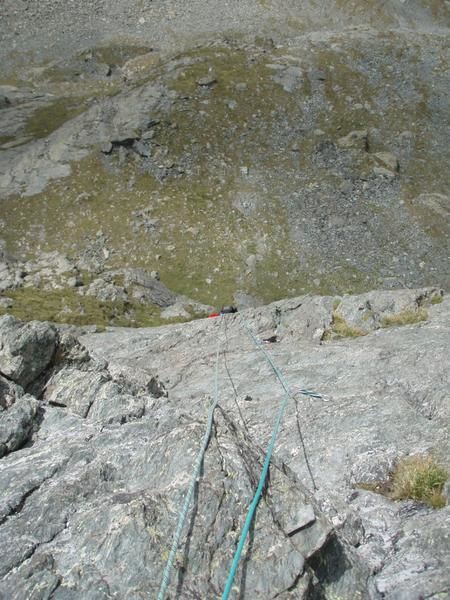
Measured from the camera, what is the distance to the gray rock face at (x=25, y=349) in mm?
14469

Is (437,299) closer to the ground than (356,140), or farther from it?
farther from it

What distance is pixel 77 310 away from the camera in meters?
36.8

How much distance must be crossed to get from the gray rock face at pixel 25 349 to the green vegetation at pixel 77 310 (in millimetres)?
18352

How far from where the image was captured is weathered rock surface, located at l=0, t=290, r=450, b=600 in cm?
675

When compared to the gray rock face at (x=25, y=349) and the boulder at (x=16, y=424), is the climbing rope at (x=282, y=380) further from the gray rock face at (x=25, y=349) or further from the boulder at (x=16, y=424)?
the boulder at (x=16, y=424)

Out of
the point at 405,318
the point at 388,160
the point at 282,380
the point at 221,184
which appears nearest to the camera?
the point at 282,380

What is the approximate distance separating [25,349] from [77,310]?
22343 mm

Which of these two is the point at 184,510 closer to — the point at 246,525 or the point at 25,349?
the point at 246,525

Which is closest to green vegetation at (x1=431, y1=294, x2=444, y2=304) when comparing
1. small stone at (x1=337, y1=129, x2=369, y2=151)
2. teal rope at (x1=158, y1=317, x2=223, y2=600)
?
teal rope at (x1=158, y1=317, x2=223, y2=600)

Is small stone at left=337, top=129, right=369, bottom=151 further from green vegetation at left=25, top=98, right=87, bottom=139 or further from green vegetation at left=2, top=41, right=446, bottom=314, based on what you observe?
green vegetation at left=25, top=98, right=87, bottom=139

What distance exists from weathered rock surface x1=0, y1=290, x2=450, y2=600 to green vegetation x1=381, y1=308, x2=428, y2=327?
11.1ft

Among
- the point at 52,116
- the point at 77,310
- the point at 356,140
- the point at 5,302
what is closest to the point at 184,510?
the point at 77,310

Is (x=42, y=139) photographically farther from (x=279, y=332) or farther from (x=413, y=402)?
(x=413, y=402)

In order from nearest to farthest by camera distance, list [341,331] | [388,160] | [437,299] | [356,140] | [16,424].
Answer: [16,424] < [341,331] < [437,299] < [388,160] < [356,140]
